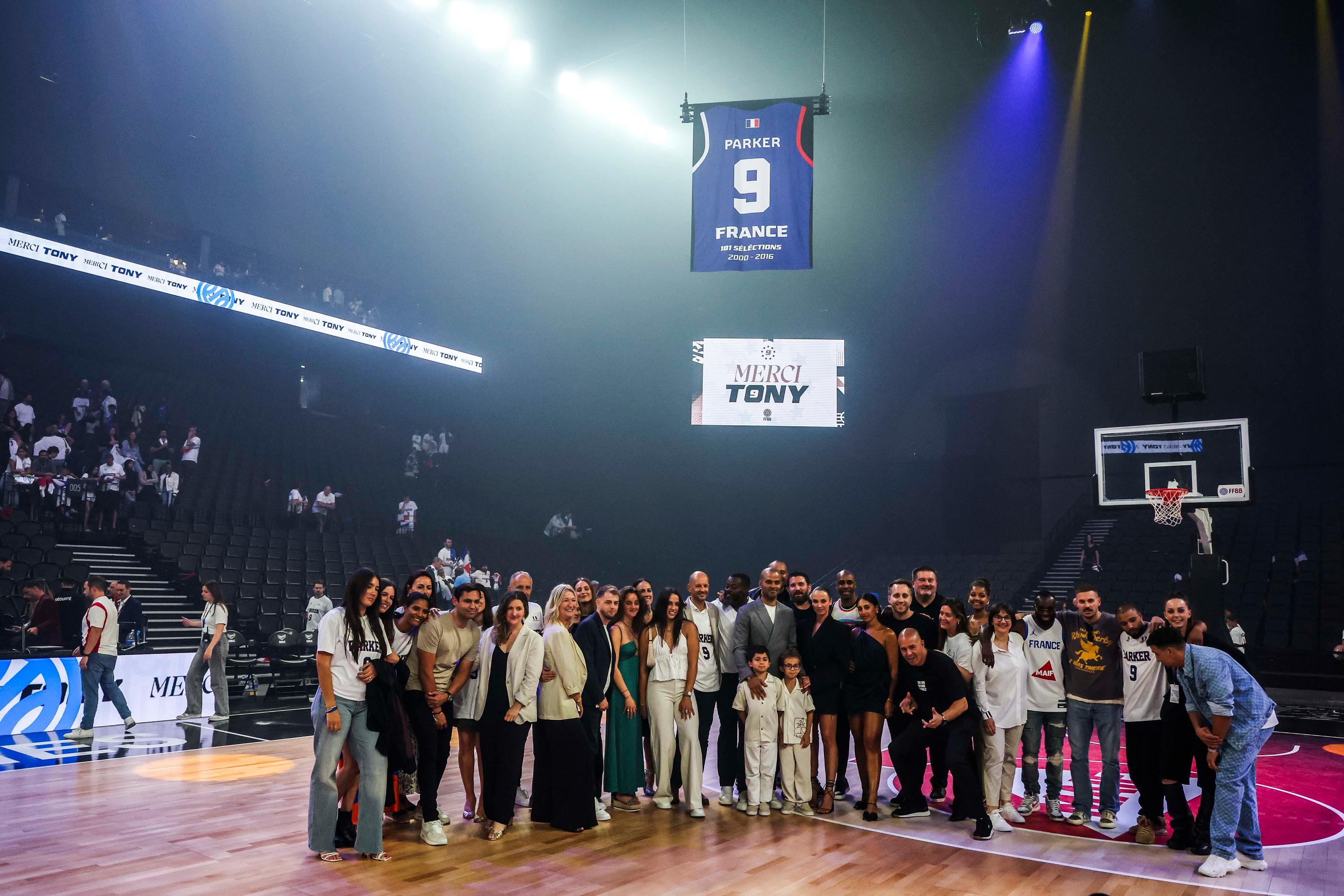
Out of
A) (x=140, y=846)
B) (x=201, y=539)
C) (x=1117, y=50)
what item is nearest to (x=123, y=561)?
(x=201, y=539)

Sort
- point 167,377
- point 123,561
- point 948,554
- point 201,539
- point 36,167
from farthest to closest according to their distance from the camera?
point 948,554
point 167,377
point 36,167
point 201,539
point 123,561

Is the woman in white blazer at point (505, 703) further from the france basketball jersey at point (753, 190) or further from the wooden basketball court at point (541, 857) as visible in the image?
the france basketball jersey at point (753, 190)

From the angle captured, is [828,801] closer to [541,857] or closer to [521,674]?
[541,857]

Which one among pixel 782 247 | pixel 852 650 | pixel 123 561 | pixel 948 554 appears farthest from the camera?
pixel 948 554

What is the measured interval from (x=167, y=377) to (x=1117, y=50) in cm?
1934

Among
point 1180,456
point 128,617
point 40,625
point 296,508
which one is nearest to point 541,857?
point 128,617

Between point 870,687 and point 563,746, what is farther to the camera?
point 870,687

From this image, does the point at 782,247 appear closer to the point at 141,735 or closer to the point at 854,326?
the point at 141,735

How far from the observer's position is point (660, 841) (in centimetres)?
496

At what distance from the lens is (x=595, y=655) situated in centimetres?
571

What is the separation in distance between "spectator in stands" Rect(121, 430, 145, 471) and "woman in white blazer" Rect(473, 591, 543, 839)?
38.4 feet

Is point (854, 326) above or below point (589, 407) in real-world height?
above

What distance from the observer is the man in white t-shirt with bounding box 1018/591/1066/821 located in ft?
18.5

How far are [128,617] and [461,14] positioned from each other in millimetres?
10701
